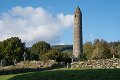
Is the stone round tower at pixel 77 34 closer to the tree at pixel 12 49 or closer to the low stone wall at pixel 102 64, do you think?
the tree at pixel 12 49

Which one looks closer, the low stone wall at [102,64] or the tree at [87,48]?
the low stone wall at [102,64]

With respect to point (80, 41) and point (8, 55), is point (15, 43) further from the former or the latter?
point (80, 41)

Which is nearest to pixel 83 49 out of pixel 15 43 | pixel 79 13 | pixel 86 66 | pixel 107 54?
pixel 79 13

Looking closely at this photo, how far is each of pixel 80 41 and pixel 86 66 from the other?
294 ft

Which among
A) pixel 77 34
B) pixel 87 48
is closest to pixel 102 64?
pixel 87 48

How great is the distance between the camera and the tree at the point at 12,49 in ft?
336

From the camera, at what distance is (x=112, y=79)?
21.0 m

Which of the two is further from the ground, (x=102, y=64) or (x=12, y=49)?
(x=12, y=49)

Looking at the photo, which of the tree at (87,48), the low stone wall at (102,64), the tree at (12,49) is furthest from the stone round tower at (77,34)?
the low stone wall at (102,64)

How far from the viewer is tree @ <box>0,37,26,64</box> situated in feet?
336

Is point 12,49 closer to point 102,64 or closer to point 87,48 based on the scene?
point 87,48

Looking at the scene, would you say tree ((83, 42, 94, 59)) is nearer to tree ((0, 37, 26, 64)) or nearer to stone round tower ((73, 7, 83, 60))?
stone round tower ((73, 7, 83, 60))

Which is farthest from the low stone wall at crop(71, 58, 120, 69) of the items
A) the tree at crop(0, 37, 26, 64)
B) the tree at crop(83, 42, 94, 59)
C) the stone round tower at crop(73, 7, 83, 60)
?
the stone round tower at crop(73, 7, 83, 60)

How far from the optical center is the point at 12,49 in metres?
105
